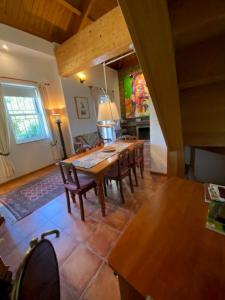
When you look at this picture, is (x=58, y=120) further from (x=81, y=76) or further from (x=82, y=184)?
(x=82, y=184)

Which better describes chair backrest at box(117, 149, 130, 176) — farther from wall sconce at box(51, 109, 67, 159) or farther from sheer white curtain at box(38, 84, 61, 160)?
sheer white curtain at box(38, 84, 61, 160)

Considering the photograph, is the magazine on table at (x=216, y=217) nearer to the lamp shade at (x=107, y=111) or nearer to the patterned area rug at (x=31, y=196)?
the lamp shade at (x=107, y=111)

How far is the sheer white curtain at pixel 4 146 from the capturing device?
3285 millimetres

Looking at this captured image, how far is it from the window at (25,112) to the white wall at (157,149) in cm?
321

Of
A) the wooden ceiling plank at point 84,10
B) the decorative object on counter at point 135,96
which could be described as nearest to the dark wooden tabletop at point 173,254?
the wooden ceiling plank at point 84,10

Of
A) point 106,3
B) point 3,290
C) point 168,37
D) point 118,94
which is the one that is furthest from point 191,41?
point 118,94

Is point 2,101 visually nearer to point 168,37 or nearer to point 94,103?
point 94,103

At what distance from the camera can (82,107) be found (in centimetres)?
498

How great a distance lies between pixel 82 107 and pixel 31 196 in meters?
3.35

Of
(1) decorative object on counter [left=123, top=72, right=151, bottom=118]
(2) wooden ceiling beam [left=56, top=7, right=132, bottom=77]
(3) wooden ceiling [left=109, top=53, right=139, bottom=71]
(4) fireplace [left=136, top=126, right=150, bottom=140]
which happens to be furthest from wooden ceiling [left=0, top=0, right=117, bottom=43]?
(4) fireplace [left=136, top=126, right=150, bottom=140]

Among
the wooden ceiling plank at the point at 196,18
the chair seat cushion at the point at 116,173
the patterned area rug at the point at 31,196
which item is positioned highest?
the wooden ceiling plank at the point at 196,18

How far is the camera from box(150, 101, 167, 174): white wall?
2.92 meters

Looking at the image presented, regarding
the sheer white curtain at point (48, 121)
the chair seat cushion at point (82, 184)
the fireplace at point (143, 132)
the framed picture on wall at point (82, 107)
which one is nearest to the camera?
the chair seat cushion at point (82, 184)

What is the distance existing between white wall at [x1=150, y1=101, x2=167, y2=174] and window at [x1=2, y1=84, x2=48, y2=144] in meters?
3.21
